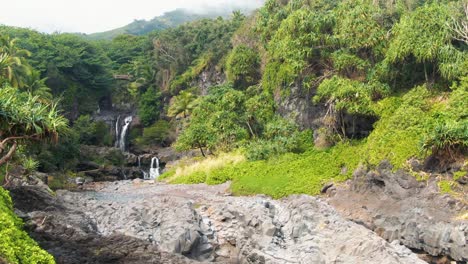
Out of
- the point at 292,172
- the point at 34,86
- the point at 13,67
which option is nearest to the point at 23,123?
the point at 292,172

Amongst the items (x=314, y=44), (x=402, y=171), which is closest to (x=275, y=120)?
(x=314, y=44)

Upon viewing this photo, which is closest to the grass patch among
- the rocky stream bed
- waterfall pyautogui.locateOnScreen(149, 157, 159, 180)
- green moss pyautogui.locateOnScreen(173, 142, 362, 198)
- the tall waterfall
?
green moss pyautogui.locateOnScreen(173, 142, 362, 198)

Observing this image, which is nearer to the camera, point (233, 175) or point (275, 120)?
point (233, 175)

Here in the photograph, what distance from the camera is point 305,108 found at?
98.5 feet

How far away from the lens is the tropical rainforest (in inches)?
640

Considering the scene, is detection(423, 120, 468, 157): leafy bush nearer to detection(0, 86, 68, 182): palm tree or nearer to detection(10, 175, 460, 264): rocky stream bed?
detection(10, 175, 460, 264): rocky stream bed

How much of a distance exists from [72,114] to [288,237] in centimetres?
4110

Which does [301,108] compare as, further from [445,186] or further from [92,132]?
[92,132]

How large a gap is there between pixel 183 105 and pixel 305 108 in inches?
783

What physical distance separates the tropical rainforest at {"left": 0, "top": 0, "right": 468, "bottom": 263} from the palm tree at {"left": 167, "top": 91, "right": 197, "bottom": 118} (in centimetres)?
16

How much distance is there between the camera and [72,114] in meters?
49.6

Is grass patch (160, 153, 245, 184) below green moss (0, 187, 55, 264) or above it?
below

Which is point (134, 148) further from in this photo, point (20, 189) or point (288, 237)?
point (288, 237)

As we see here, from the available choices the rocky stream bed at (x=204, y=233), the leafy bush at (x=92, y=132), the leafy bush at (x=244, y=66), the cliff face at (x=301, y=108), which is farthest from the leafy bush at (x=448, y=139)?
the leafy bush at (x=92, y=132)
